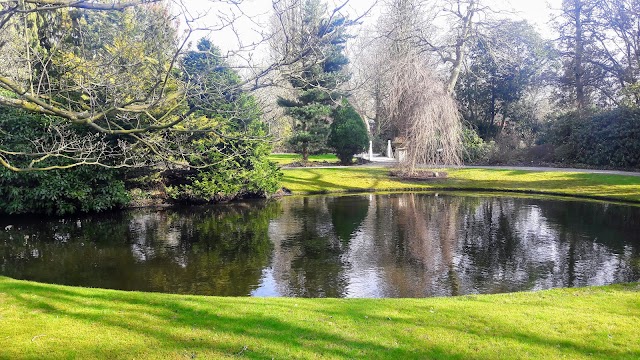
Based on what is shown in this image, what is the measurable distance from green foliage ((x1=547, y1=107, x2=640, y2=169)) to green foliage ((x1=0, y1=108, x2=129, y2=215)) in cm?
2327

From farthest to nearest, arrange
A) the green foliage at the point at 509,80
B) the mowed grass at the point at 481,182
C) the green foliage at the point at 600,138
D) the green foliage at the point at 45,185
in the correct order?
the green foliage at the point at 509,80
the green foliage at the point at 600,138
the mowed grass at the point at 481,182
the green foliage at the point at 45,185

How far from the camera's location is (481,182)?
23266 millimetres

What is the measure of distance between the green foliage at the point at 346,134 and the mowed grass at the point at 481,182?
A: 3925 millimetres

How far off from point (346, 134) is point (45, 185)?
17441mm

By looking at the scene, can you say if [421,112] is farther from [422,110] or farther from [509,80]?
[509,80]

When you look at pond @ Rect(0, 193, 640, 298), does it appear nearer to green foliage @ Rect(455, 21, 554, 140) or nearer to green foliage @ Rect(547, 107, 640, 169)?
green foliage @ Rect(547, 107, 640, 169)

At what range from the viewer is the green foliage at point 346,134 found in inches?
1161

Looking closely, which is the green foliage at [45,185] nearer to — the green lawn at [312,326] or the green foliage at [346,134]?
the green lawn at [312,326]

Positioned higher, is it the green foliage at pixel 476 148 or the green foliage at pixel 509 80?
the green foliage at pixel 509 80

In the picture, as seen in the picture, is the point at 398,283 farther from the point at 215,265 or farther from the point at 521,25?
the point at 521,25

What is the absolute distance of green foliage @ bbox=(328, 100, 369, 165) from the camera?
29.5 m

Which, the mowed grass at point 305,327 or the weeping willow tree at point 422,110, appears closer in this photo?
the mowed grass at point 305,327

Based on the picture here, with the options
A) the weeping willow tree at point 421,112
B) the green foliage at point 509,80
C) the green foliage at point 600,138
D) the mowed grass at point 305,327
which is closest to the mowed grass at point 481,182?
the weeping willow tree at point 421,112

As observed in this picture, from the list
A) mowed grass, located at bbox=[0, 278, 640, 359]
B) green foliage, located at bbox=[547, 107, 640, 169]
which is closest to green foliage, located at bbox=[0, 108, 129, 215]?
mowed grass, located at bbox=[0, 278, 640, 359]
